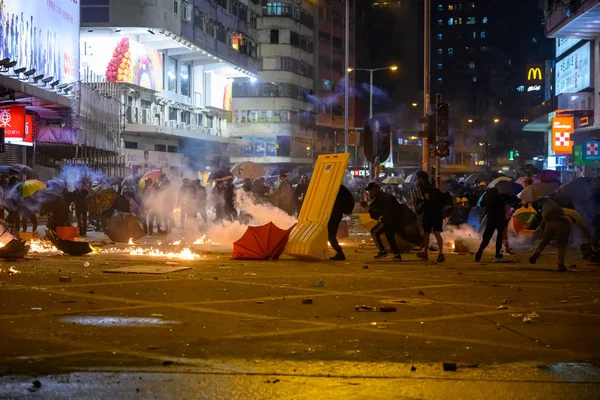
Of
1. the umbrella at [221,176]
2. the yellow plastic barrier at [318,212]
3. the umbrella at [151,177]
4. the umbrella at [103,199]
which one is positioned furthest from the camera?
the umbrella at [221,176]

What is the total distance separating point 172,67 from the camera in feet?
201

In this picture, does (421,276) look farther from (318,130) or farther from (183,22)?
(318,130)

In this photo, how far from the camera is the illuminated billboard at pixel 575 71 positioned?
55062mm

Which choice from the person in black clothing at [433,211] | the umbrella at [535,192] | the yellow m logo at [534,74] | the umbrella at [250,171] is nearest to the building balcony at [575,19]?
the umbrella at [250,171]

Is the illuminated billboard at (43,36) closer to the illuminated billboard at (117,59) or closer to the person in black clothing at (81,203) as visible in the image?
the person in black clothing at (81,203)

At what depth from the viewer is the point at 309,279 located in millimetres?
12977

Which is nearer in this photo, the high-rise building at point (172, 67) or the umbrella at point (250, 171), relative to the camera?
the umbrella at point (250, 171)

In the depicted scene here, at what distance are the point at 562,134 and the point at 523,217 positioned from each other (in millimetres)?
41690

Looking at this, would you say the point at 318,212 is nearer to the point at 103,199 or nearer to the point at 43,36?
the point at 103,199

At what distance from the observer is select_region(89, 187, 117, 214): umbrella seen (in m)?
22.8

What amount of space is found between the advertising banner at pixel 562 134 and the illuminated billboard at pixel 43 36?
111 ft

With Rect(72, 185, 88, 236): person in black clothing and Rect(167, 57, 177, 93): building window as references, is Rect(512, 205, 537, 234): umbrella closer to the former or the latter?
Rect(72, 185, 88, 236): person in black clothing

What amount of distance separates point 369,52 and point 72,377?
116507 millimetres

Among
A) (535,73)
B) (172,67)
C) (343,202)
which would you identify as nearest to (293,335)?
(343,202)
